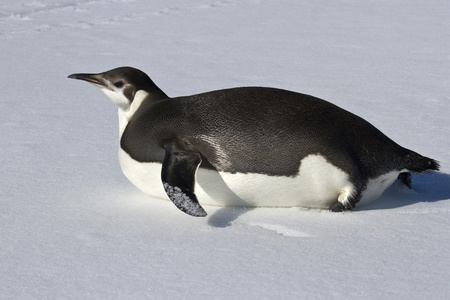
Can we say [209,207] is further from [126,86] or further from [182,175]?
[126,86]

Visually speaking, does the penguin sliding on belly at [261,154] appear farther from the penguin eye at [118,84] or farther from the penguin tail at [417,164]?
the penguin eye at [118,84]

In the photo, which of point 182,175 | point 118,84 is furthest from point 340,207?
point 118,84

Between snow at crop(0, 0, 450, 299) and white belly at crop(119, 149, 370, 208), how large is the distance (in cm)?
7

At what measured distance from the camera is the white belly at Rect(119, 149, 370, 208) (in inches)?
136

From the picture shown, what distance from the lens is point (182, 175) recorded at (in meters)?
3.32

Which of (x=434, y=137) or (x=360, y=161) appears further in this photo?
(x=434, y=137)

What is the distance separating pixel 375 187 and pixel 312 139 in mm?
371

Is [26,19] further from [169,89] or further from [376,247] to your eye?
[376,247]

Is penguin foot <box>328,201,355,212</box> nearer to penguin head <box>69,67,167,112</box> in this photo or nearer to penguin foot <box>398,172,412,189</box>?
penguin foot <box>398,172,412,189</box>

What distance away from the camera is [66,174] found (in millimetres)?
4168

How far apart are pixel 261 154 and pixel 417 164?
2.42ft

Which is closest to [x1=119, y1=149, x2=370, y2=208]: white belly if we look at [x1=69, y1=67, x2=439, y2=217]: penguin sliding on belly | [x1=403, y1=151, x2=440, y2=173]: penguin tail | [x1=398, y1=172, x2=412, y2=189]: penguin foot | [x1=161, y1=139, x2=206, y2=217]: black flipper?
[x1=69, y1=67, x2=439, y2=217]: penguin sliding on belly

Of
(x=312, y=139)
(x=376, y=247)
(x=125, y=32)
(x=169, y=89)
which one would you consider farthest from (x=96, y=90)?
(x=376, y=247)

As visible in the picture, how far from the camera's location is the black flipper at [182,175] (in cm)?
325
